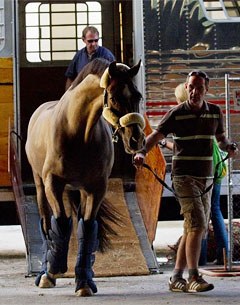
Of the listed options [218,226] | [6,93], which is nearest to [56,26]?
[6,93]

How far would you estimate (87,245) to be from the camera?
30.1ft

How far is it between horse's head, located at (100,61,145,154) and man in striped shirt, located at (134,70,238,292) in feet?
2.10

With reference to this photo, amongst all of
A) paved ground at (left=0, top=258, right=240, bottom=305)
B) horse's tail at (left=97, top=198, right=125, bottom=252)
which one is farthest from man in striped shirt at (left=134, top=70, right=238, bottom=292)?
horse's tail at (left=97, top=198, right=125, bottom=252)

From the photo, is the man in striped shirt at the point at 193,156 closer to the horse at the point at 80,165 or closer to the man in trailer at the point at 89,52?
the horse at the point at 80,165

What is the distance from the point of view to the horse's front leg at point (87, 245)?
908cm

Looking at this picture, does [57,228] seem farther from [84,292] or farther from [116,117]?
[116,117]

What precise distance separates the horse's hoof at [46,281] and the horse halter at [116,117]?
Answer: 5.61 ft

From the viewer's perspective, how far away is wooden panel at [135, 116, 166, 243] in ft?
36.3

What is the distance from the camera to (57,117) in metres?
9.20

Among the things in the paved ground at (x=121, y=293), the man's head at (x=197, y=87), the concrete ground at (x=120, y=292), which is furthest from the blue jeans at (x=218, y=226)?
the man's head at (x=197, y=87)

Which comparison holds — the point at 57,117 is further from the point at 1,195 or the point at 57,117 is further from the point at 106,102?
the point at 1,195

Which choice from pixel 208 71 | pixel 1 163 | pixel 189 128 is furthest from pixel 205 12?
pixel 189 128

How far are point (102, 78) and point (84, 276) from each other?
167 cm

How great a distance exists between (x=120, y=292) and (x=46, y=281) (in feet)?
2.23
